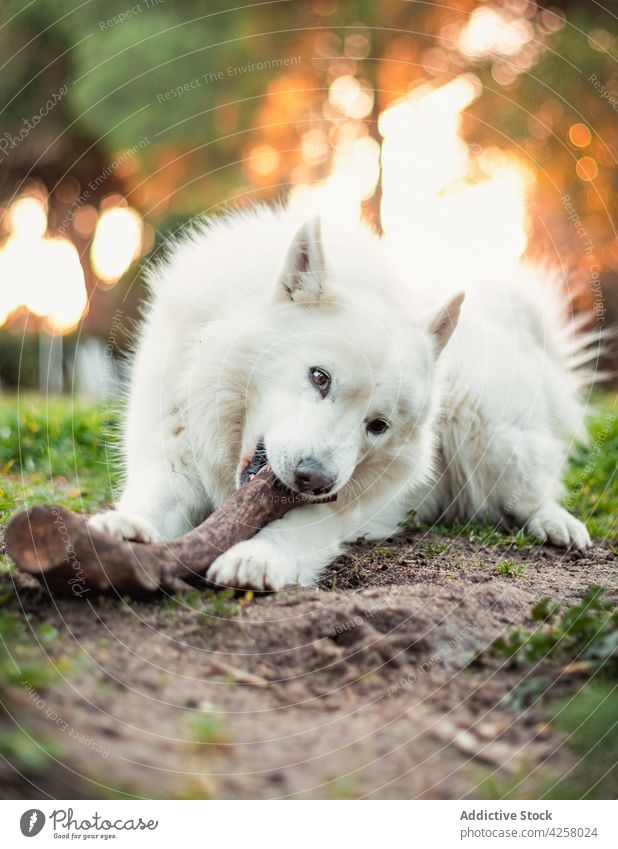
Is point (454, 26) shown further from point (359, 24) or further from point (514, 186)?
point (514, 186)

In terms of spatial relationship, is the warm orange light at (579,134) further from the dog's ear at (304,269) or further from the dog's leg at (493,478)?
the dog's ear at (304,269)

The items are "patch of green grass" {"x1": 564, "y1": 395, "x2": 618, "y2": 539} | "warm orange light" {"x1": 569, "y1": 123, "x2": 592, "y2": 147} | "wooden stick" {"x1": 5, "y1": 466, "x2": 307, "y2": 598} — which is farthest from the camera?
"warm orange light" {"x1": 569, "y1": 123, "x2": 592, "y2": 147}

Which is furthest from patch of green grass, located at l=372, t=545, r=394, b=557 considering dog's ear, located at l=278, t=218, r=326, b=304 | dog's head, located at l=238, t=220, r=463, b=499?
dog's ear, located at l=278, t=218, r=326, b=304

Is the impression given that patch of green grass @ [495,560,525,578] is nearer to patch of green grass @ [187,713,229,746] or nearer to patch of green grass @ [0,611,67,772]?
patch of green grass @ [187,713,229,746]

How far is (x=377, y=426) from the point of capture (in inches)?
129

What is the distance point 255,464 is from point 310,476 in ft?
1.49

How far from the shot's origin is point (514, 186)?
7.59m

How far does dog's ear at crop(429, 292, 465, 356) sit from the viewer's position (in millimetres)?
3475

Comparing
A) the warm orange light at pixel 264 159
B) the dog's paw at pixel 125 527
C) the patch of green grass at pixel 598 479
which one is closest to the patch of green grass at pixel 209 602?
the dog's paw at pixel 125 527

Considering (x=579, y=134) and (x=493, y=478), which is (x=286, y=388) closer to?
(x=493, y=478)

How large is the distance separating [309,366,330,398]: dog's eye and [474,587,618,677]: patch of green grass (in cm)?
112

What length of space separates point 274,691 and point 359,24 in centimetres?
789

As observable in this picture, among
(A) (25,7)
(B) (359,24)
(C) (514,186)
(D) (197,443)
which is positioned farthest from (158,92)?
(D) (197,443)

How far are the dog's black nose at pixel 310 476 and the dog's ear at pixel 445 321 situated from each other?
100 centimetres
